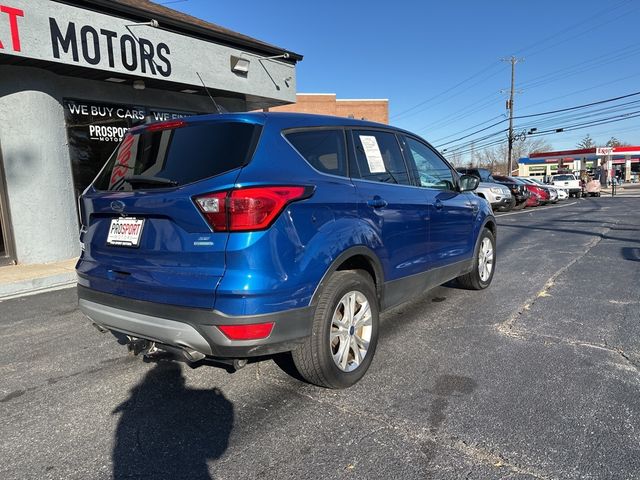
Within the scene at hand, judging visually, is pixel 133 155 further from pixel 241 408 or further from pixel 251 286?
pixel 241 408

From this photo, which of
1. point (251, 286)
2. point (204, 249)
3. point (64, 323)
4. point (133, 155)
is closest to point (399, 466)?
point (251, 286)

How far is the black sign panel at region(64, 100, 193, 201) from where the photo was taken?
8.48 m

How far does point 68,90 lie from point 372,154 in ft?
23.3

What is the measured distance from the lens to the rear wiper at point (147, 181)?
2743 millimetres

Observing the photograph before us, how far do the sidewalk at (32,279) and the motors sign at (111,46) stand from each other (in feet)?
10.8

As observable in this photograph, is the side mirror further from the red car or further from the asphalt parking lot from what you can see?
the red car

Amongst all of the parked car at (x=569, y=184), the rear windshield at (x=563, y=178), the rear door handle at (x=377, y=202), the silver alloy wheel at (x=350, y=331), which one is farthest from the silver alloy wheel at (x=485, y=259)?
the rear windshield at (x=563, y=178)

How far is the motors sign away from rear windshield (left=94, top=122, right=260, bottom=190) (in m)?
5.39

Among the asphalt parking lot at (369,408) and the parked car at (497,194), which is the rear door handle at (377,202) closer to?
the asphalt parking lot at (369,408)

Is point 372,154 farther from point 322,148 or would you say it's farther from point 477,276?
point 477,276

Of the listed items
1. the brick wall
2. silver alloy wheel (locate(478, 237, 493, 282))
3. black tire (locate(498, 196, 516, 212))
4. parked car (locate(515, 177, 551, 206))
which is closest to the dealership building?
silver alloy wheel (locate(478, 237, 493, 282))

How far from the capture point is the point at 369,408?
2912mm

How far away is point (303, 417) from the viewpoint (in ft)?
9.26

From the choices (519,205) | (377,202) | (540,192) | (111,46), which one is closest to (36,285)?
(111,46)
